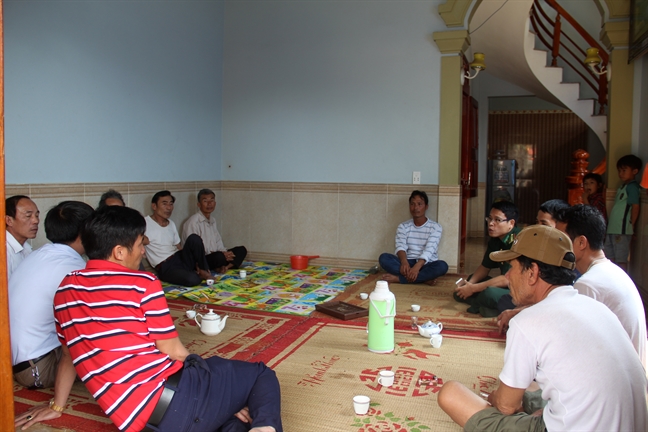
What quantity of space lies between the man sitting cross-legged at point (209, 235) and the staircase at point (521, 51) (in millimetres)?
4097

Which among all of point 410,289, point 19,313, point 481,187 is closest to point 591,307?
point 19,313

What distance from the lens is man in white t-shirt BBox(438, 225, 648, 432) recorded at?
158 cm

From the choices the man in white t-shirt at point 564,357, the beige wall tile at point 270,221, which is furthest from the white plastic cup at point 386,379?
the beige wall tile at point 270,221

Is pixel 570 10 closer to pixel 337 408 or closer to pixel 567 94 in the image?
pixel 567 94

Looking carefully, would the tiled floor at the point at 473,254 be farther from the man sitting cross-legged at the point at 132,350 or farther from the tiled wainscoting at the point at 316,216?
the man sitting cross-legged at the point at 132,350

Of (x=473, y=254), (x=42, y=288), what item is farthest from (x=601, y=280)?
(x=473, y=254)

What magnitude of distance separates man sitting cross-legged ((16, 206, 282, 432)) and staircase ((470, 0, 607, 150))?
19.8 ft

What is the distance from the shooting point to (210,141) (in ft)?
22.2

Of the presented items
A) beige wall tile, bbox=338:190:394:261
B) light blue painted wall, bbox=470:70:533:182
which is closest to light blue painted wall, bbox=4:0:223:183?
beige wall tile, bbox=338:190:394:261

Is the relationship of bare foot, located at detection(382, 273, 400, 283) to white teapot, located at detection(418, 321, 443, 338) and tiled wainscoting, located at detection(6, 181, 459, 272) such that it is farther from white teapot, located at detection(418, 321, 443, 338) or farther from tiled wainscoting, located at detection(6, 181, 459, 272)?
white teapot, located at detection(418, 321, 443, 338)

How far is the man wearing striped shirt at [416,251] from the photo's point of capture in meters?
5.45

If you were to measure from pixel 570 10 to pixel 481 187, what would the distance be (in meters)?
3.53

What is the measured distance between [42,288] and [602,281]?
8.17ft

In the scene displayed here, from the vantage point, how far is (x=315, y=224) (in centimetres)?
661
